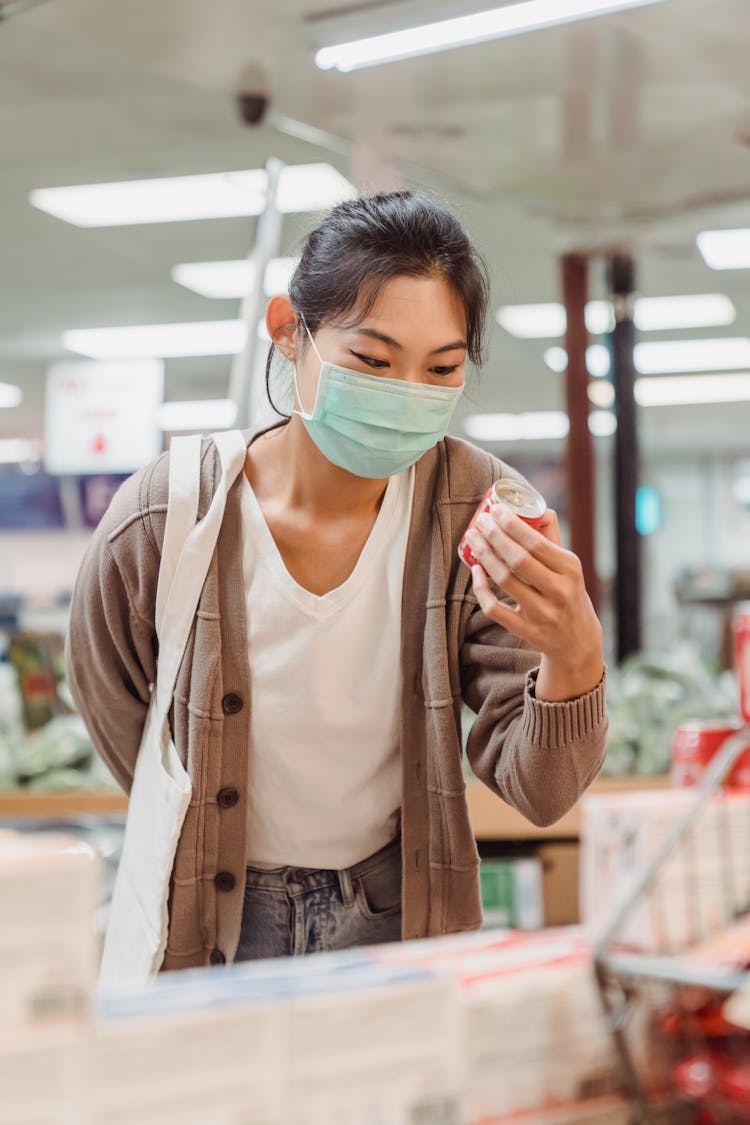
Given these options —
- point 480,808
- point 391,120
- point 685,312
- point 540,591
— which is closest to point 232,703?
point 540,591

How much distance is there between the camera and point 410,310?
149cm

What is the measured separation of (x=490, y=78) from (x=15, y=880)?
3340mm

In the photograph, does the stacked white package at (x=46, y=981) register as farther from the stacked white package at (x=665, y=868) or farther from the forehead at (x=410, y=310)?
the forehead at (x=410, y=310)

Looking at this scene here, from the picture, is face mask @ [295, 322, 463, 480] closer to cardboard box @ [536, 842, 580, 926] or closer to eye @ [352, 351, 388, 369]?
eye @ [352, 351, 388, 369]

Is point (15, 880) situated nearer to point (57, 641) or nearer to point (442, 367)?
point (442, 367)

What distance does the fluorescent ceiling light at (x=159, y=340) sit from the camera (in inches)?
313

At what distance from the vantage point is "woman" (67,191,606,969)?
5.13ft

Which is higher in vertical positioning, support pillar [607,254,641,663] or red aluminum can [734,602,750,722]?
support pillar [607,254,641,663]

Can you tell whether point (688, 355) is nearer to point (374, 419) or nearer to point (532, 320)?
point (532, 320)

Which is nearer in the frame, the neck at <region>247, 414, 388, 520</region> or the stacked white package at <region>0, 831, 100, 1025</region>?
the stacked white package at <region>0, 831, 100, 1025</region>

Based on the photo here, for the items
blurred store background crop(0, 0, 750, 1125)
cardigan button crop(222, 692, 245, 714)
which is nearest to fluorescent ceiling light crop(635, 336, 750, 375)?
blurred store background crop(0, 0, 750, 1125)

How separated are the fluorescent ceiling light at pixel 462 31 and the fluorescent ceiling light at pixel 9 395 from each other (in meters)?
4.13

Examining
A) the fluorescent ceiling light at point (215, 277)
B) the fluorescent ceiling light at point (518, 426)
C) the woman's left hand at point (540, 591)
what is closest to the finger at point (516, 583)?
the woman's left hand at point (540, 591)

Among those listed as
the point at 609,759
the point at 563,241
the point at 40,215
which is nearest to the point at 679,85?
the point at 563,241
